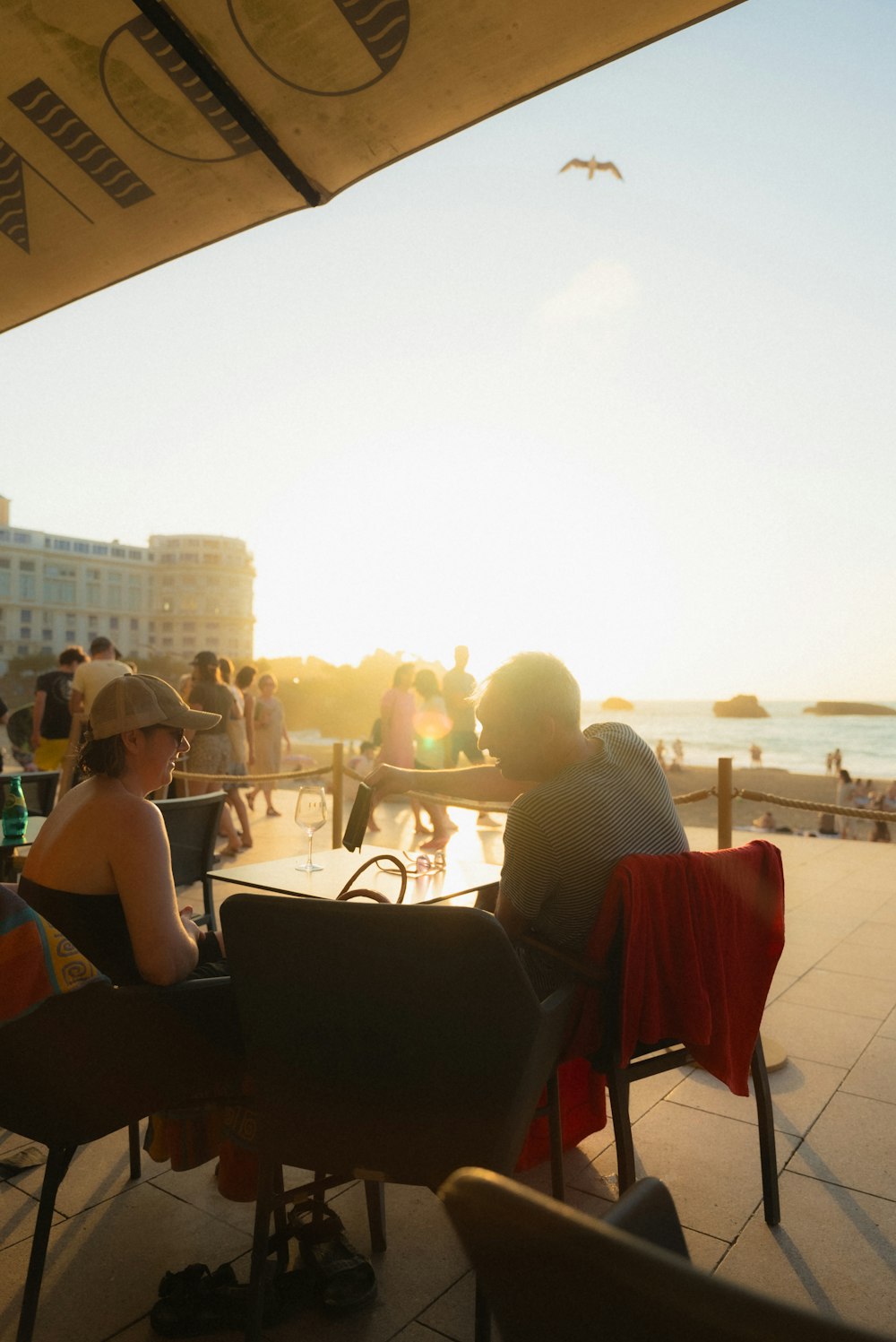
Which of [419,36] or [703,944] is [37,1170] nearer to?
[703,944]

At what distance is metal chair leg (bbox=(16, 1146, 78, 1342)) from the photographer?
1.78 metres

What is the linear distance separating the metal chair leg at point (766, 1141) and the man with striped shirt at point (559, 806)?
2.19 feet

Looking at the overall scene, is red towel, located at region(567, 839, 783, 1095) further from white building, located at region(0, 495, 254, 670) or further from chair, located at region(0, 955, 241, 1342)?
white building, located at region(0, 495, 254, 670)

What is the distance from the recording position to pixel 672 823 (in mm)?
2311

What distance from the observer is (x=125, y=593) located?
416ft

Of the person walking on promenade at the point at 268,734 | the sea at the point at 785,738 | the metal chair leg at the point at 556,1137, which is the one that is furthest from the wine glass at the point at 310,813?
the sea at the point at 785,738

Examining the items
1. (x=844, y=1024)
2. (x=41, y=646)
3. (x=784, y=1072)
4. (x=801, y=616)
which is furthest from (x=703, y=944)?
(x=41, y=646)

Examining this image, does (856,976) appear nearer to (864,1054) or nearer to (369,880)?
(864,1054)

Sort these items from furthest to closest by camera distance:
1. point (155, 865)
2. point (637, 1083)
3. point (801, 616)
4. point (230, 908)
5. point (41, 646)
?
1. point (41, 646)
2. point (801, 616)
3. point (637, 1083)
4. point (155, 865)
5. point (230, 908)

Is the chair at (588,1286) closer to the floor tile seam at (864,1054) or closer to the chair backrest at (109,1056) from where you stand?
the chair backrest at (109,1056)

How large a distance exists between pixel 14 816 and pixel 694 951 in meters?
2.87

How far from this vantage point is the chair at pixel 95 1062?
1.73 m

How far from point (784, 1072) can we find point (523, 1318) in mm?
3147

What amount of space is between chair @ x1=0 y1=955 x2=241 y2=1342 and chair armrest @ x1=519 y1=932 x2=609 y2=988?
71 centimetres
